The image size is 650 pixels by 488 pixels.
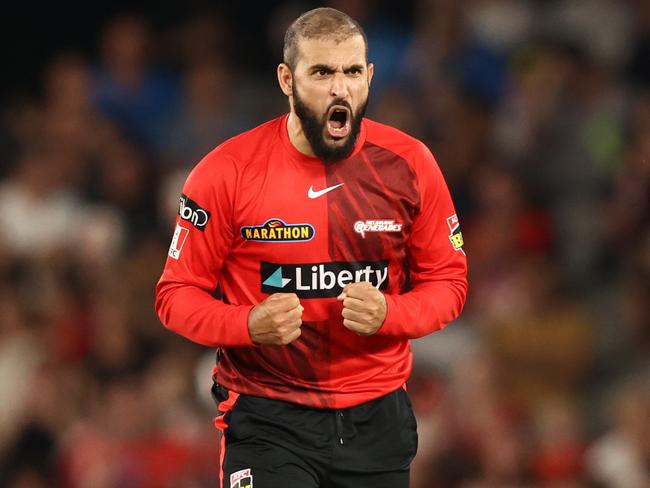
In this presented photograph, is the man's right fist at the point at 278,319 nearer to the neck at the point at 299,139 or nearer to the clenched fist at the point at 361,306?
the clenched fist at the point at 361,306

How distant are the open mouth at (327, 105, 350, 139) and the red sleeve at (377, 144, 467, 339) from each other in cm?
29

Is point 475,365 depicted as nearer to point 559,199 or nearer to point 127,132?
point 559,199

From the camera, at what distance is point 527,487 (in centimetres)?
705

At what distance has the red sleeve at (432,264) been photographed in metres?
4.24

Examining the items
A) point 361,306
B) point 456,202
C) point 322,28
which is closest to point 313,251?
point 361,306

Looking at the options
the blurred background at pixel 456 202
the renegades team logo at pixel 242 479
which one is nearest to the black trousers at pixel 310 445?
the renegades team logo at pixel 242 479

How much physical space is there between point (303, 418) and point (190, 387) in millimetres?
3881

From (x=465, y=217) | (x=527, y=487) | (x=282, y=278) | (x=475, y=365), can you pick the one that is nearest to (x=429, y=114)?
(x=465, y=217)

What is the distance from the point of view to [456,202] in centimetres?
852

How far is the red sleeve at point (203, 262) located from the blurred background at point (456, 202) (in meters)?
3.25

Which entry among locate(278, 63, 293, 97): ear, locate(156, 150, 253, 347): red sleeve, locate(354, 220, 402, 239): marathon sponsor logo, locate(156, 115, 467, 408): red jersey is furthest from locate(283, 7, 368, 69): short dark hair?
locate(354, 220, 402, 239): marathon sponsor logo

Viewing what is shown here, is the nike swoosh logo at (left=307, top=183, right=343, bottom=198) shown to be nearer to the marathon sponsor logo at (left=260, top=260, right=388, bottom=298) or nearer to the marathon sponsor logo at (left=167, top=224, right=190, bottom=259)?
the marathon sponsor logo at (left=260, top=260, right=388, bottom=298)

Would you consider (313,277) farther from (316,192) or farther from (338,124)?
(338,124)

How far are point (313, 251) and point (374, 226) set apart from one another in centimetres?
21
